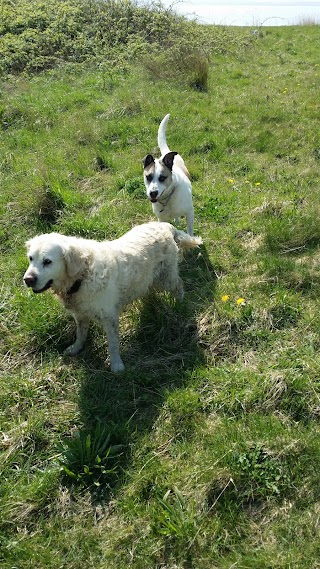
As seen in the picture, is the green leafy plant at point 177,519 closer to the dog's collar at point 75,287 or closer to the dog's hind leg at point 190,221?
the dog's collar at point 75,287

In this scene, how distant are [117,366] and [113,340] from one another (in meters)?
0.22

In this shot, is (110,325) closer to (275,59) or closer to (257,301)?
(257,301)

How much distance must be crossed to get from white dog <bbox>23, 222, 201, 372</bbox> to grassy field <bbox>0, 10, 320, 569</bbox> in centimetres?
23

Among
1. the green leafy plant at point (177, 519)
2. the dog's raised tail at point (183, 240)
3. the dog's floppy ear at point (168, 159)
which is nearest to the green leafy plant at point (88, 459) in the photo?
the green leafy plant at point (177, 519)

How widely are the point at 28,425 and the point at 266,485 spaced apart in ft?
5.42

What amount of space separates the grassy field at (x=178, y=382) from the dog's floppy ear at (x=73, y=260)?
85cm

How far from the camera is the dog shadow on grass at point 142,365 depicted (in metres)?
3.23

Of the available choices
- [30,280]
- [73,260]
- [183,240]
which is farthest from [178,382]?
[183,240]

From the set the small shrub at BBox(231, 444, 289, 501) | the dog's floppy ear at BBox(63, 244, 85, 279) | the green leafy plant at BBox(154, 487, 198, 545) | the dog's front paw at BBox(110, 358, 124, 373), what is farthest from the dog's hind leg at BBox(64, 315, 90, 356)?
the small shrub at BBox(231, 444, 289, 501)

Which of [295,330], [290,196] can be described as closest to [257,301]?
[295,330]

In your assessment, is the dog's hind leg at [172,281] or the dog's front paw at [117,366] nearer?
the dog's front paw at [117,366]

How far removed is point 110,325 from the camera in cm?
371

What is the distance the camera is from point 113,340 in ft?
12.2

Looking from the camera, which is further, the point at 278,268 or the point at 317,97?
the point at 317,97
